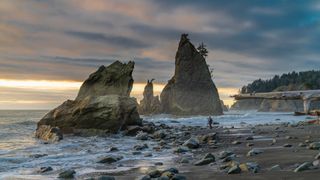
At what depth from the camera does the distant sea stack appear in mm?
116938

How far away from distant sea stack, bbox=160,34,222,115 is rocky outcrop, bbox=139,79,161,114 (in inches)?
195

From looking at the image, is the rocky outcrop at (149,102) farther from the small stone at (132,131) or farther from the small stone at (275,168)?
the small stone at (275,168)

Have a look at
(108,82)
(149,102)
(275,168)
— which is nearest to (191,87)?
(149,102)

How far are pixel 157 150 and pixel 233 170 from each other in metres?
9.75

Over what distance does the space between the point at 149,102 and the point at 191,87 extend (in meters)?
22.5

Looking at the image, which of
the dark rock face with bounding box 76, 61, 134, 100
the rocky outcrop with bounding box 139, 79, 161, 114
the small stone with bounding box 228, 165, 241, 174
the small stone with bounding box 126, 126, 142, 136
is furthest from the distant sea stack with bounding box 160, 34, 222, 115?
the small stone with bounding box 228, 165, 241, 174

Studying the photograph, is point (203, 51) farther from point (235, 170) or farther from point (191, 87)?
point (235, 170)

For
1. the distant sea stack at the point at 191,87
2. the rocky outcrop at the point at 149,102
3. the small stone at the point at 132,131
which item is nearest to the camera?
the small stone at the point at 132,131

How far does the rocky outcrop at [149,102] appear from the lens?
130m

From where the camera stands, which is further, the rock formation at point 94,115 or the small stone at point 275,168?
the rock formation at point 94,115

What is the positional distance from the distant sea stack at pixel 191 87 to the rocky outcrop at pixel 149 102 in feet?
16.3

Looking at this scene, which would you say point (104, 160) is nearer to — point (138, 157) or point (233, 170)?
point (138, 157)

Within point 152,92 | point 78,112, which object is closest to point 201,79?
point 152,92

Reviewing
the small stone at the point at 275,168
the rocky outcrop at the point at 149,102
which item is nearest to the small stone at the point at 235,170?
the small stone at the point at 275,168
